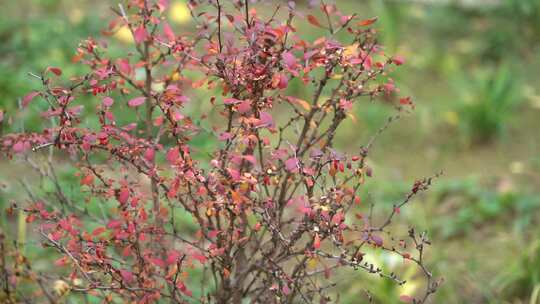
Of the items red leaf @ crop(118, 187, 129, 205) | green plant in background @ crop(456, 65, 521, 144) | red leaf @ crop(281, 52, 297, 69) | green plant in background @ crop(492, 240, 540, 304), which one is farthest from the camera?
green plant in background @ crop(456, 65, 521, 144)

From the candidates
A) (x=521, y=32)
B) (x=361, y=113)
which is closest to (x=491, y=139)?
(x=361, y=113)

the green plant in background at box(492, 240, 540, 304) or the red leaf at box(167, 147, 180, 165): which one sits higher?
the green plant in background at box(492, 240, 540, 304)

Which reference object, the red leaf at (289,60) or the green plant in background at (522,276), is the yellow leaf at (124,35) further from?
the red leaf at (289,60)

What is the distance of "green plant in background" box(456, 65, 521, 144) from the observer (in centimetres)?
496

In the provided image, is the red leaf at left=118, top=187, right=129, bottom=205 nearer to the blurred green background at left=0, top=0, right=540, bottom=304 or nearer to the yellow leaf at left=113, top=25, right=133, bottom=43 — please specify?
the blurred green background at left=0, top=0, right=540, bottom=304

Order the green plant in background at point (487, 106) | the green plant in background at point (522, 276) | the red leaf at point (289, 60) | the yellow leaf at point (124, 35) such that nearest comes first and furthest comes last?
the red leaf at point (289, 60), the green plant in background at point (522, 276), the green plant in background at point (487, 106), the yellow leaf at point (124, 35)

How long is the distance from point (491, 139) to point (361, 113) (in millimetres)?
814

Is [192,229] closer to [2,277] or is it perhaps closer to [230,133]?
[2,277]

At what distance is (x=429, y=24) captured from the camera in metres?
6.47

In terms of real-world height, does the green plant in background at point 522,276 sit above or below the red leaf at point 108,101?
above

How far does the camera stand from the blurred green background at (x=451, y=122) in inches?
152

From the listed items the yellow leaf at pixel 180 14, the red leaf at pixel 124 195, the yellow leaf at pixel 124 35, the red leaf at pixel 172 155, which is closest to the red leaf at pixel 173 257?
the red leaf at pixel 124 195

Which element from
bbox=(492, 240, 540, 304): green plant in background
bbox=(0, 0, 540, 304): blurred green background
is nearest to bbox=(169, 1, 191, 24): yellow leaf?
bbox=(0, 0, 540, 304): blurred green background

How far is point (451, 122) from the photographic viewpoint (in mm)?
5312
